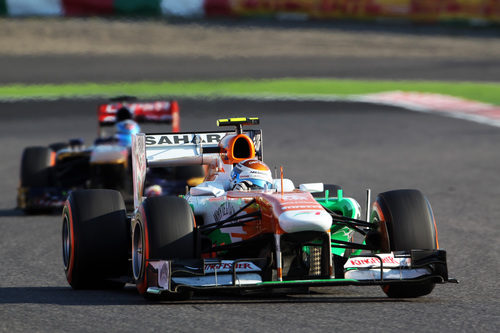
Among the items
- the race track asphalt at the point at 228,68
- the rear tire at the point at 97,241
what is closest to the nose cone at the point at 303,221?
the rear tire at the point at 97,241

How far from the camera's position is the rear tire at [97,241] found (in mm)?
8555

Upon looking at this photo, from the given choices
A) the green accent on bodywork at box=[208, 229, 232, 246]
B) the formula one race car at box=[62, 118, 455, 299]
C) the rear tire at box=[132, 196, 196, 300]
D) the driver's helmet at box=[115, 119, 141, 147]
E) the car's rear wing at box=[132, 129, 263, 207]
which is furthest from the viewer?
the driver's helmet at box=[115, 119, 141, 147]

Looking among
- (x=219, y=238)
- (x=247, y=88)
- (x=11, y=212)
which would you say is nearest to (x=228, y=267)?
(x=219, y=238)

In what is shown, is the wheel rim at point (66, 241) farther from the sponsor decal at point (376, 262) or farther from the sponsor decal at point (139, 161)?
the sponsor decal at point (376, 262)

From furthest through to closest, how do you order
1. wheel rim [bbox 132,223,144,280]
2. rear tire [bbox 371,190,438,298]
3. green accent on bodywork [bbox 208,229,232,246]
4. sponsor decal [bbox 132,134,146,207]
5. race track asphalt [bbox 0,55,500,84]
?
race track asphalt [bbox 0,55,500,84]
sponsor decal [bbox 132,134,146,207]
green accent on bodywork [bbox 208,229,232,246]
wheel rim [bbox 132,223,144,280]
rear tire [bbox 371,190,438,298]

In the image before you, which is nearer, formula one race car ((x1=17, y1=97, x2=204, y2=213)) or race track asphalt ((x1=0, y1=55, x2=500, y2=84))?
formula one race car ((x1=17, y1=97, x2=204, y2=213))

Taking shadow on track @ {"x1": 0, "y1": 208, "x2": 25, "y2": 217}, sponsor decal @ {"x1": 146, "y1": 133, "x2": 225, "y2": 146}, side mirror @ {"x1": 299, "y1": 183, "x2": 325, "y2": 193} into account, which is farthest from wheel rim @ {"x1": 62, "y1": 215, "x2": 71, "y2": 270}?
shadow on track @ {"x1": 0, "y1": 208, "x2": 25, "y2": 217}

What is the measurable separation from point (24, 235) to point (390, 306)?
19.3ft

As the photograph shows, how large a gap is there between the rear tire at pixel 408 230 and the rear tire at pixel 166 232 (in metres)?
1.44

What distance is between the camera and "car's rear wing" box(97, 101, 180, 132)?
16203 millimetres

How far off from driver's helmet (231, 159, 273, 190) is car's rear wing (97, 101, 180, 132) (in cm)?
728

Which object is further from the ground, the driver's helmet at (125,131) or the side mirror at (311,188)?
the side mirror at (311,188)

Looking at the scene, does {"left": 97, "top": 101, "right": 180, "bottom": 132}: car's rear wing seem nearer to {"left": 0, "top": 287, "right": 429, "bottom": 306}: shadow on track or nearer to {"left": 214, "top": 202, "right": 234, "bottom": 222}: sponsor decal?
{"left": 214, "top": 202, "right": 234, "bottom": 222}: sponsor decal

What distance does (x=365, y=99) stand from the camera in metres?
27.4
